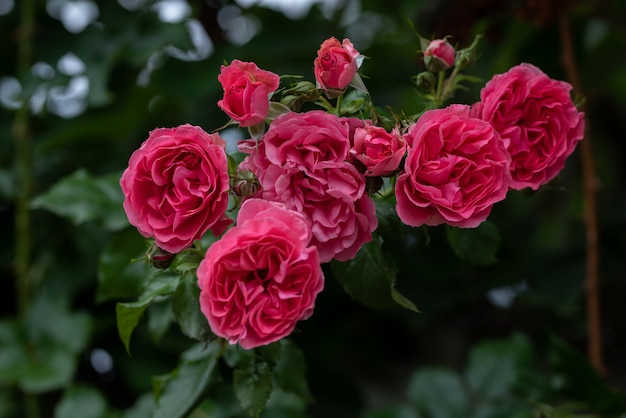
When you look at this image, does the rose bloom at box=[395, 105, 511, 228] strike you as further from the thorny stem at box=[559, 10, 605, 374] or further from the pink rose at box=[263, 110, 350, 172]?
the thorny stem at box=[559, 10, 605, 374]

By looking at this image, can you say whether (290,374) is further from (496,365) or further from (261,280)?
(496,365)

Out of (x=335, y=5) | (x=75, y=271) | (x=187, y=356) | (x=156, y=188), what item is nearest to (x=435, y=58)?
(x=156, y=188)

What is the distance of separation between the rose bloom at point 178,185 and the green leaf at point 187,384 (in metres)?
0.22

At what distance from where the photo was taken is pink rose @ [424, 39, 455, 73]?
0.63 m

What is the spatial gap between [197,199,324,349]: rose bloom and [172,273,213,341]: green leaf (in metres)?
0.09

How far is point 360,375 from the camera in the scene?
4.64 ft

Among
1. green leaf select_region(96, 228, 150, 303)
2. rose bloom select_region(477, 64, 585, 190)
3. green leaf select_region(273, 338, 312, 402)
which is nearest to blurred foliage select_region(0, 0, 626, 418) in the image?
green leaf select_region(96, 228, 150, 303)

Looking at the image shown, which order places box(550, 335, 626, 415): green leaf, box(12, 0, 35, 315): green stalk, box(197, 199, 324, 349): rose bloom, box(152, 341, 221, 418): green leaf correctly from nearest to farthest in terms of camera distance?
box(197, 199, 324, 349): rose bloom
box(152, 341, 221, 418): green leaf
box(550, 335, 626, 415): green leaf
box(12, 0, 35, 315): green stalk

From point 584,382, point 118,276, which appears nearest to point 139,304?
point 118,276

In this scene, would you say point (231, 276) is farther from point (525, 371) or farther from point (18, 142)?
point (18, 142)

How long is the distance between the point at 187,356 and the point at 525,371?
42 centimetres

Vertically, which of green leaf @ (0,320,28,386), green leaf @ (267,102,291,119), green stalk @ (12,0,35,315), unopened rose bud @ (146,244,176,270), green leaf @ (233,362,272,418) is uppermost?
green leaf @ (267,102,291,119)

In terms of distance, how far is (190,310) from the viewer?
62 cm

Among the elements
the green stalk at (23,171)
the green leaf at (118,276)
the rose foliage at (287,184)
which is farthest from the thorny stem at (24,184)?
the rose foliage at (287,184)
